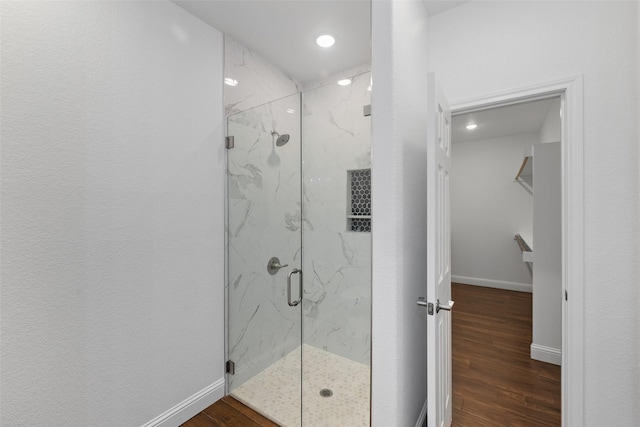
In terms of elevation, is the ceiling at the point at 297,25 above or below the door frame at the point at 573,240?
above

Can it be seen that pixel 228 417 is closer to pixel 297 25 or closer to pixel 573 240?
pixel 573 240

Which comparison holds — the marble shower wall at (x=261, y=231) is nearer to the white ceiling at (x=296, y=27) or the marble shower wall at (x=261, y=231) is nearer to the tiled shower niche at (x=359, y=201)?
the tiled shower niche at (x=359, y=201)

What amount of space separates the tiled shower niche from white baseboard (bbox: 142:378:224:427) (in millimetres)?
1465

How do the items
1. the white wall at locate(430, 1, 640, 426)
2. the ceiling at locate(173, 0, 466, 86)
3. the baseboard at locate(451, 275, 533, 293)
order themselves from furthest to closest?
the baseboard at locate(451, 275, 533, 293) < the ceiling at locate(173, 0, 466, 86) < the white wall at locate(430, 1, 640, 426)

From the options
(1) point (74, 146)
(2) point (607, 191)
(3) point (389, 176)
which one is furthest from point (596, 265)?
(1) point (74, 146)

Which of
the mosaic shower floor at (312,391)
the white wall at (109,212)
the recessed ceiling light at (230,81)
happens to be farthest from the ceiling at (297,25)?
the mosaic shower floor at (312,391)

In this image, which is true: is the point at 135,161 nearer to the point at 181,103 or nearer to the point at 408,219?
the point at 181,103

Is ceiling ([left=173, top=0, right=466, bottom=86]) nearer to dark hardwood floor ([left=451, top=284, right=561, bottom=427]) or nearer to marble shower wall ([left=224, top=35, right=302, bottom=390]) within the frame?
marble shower wall ([left=224, top=35, right=302, bottom=390])

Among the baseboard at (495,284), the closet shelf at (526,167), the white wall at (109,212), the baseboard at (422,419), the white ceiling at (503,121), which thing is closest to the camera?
the white wall at (109,212)

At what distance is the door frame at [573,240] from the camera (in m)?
1.49

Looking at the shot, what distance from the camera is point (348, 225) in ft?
6.83

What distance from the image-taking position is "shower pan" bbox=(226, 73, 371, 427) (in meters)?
1.99

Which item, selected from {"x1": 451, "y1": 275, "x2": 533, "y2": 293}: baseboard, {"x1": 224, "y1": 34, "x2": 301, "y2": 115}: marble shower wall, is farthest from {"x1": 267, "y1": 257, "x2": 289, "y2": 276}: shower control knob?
{"x1": 451, "y1": 275, "x2": 533, "y2": 293}: baseboard

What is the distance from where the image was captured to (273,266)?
80.2 inches
